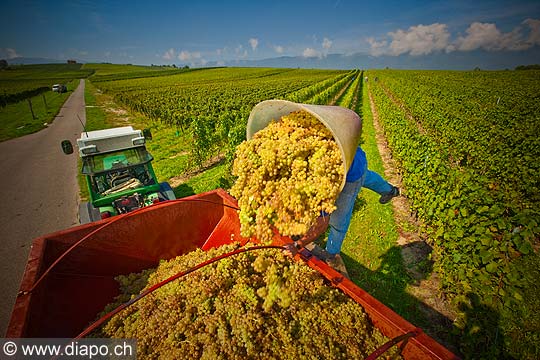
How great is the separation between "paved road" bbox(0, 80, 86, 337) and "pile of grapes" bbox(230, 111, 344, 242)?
4229 millimetres

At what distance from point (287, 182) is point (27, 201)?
344 inches

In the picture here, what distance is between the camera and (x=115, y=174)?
5.27m

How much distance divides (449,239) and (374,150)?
758cm

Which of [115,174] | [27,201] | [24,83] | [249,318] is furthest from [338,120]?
[24,83]

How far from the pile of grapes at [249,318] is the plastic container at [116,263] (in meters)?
0.20

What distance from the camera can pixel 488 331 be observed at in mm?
2818

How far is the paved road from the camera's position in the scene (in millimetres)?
4629

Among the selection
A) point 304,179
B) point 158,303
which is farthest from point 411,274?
point 158,303

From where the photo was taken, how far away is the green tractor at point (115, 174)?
4.54 m

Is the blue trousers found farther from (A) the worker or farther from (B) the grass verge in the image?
(B) the grass verge

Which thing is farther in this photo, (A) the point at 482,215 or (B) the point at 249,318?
(A) the point at 482,215

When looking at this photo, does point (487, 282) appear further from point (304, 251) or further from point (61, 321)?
point (61, 321)

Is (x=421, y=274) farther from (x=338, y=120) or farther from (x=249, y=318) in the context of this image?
(x=338, y=120)

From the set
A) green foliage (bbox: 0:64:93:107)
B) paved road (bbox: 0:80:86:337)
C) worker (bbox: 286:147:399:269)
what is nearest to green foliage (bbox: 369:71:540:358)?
worker (bbox: 286:147:399:269)
